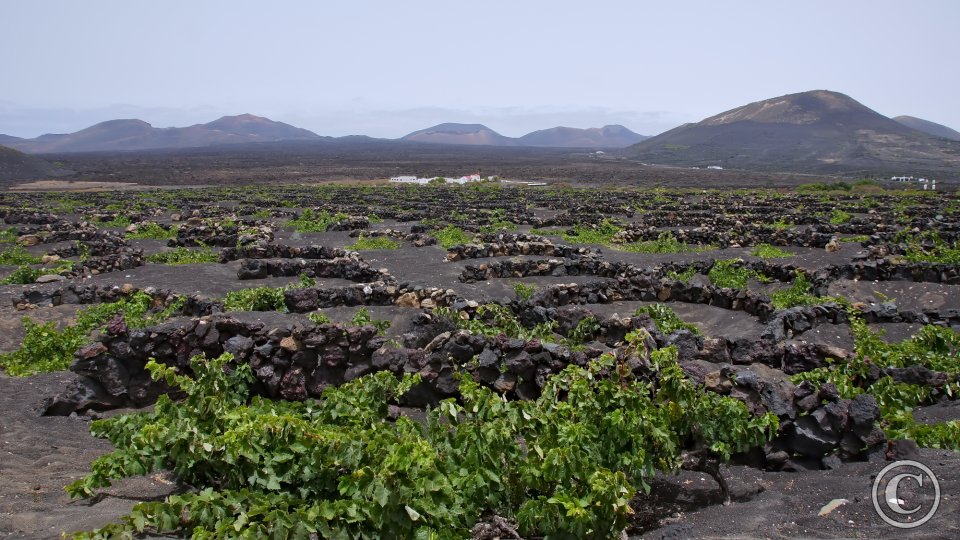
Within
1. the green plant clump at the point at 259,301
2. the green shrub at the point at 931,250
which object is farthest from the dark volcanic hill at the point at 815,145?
the green plant clump at the point at 259,301

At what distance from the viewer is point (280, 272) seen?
19672 mm

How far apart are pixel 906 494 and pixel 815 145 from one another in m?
173

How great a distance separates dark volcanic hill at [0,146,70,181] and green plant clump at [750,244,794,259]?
8807 centimetres

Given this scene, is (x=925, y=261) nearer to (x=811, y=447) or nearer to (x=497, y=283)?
(x=497, y=283)

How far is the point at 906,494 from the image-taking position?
5840 millimetres

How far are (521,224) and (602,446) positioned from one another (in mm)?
28503

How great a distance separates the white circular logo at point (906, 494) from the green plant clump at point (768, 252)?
17747 millimetres

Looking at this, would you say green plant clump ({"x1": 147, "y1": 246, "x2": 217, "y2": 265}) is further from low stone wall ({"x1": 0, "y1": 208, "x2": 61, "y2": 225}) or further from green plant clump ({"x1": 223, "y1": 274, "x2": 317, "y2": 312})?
low stone wall ({"x1": 0, "y1": 208, "x2": 61, "y2": 225})

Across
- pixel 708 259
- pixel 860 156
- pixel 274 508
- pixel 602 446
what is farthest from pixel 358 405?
pixel 860 156

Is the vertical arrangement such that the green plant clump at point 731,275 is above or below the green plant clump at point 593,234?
below

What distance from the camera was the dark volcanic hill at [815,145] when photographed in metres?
124

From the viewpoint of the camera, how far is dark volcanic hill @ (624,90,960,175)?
407 feet

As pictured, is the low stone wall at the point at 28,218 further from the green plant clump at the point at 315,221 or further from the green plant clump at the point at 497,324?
the green plant clump at the point at 497,324

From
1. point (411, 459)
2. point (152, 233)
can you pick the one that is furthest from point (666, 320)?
point (152, 233)
